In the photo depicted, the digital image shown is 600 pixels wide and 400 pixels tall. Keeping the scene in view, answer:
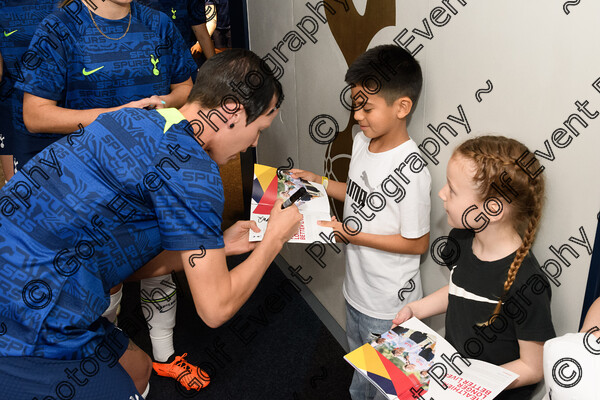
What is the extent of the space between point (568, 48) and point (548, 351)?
0.60m

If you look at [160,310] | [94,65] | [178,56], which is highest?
[178,56]

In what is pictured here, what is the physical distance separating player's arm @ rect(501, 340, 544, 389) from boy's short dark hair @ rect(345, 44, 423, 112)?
2.44ft

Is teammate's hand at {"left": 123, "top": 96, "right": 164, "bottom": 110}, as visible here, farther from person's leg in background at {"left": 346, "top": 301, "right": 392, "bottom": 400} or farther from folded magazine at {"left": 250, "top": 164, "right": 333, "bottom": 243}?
person's leg in background at {"left": 346, "top": 301, "right": 392, "bottom": 400}

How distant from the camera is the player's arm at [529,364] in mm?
1156

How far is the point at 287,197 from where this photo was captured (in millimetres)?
1712

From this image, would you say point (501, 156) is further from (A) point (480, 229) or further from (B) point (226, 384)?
(B) point (226, 384)

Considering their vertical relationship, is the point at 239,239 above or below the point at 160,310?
above

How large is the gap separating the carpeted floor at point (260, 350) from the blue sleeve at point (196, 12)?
5.32 ft

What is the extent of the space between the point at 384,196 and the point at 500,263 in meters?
0.47

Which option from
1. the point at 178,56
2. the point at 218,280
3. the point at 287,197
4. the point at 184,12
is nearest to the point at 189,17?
the point at 184,12

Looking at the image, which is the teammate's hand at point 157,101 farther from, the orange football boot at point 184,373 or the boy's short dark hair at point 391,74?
the orange football boot at point 184,373

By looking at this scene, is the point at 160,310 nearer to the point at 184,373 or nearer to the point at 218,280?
the point at 184,373

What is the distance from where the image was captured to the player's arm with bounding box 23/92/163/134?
183 centimetres

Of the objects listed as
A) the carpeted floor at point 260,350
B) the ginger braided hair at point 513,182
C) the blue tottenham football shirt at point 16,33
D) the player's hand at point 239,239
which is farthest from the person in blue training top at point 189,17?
the ginger braided hair at point 513,182
